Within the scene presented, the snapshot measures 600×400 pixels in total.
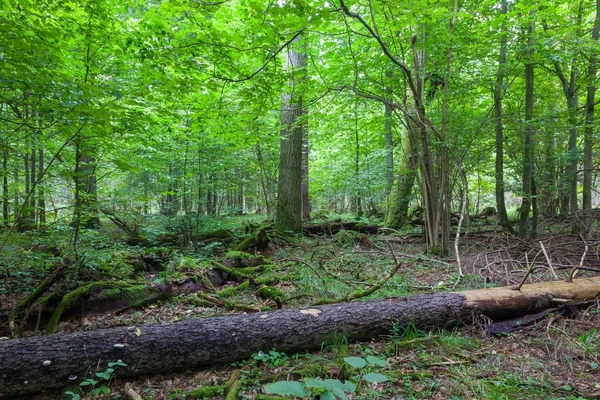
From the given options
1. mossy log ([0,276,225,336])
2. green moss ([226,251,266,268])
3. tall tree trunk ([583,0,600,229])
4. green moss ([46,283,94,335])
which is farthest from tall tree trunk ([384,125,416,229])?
green moss ([46,283,94,335])

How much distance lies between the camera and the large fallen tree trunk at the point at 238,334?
2.44m

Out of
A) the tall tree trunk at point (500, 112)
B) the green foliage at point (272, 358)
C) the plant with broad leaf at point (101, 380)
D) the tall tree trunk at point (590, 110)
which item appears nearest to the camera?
the plant with broad leaf at point (101, 380)

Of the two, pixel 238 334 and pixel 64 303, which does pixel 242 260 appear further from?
pixel 238 334

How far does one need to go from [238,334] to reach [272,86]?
13.0 feet

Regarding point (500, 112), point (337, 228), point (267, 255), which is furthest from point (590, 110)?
point (267, 255)

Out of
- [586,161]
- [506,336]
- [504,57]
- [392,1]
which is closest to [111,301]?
[506,336]

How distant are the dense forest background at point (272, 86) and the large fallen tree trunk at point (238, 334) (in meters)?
1.78

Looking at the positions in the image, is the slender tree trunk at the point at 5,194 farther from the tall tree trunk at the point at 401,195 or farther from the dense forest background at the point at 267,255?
the tall tree trunk at the point at 401,195

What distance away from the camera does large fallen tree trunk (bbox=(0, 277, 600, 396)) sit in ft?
7.99

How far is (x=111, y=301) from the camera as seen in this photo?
399 cm

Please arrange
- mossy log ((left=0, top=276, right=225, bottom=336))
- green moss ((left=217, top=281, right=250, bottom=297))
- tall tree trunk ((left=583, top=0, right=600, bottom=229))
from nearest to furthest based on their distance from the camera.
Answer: mossy log ((left=0, top=276, right=225, bottom=336)), green moss ((left=217, top=281, right=250, bottom=297)), tall tree trunk ((left=583, top=0, right=600, bottom=229))

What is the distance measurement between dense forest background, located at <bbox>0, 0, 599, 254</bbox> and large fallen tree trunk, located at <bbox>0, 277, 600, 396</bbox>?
1781 millimetres

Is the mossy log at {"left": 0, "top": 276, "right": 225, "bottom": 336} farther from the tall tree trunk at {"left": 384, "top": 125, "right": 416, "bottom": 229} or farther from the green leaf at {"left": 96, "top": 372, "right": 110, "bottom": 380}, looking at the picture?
the tall tree trunk at {"left": 384, "top": 125, "right": 416, "bottom": 229}

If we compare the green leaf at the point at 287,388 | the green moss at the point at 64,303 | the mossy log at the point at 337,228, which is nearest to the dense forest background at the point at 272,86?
the mossy log at the point at 337,228
